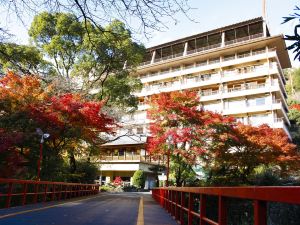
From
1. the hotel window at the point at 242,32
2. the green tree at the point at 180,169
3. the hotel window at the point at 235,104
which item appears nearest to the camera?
the green tree at the point at 180,169

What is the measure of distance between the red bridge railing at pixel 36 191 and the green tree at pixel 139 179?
20752 millimetres

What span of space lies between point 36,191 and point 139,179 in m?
34.5

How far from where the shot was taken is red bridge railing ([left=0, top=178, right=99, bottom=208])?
15.3m

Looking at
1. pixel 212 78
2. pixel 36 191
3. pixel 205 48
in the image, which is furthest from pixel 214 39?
pixel 36 191

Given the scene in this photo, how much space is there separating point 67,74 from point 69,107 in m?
12.4

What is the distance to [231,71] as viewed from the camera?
53.7 metres

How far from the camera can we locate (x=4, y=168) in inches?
760

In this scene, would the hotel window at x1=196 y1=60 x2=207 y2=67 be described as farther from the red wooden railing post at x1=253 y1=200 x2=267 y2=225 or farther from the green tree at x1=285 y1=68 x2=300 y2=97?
the red wooden railing post at x1=253 y1=200 x2=267 y2=225

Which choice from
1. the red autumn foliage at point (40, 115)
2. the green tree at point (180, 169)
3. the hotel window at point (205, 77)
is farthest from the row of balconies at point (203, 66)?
the red autumn foliage at point (40, 115)

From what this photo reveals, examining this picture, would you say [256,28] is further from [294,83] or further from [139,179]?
[139,179]

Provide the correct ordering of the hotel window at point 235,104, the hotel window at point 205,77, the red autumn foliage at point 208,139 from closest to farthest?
the red autumn foliage at point 208,139 < the hotel window at point 235,104 < the hotel window at point 205,77

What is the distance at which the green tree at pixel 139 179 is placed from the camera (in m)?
50.4

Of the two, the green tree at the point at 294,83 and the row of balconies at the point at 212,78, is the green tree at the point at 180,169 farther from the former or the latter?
the green tree at the point at 294,83

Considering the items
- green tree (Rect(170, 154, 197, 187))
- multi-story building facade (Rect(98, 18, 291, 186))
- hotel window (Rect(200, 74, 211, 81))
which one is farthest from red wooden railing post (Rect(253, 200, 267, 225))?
hotel window (Rect(200, 74, 211, 81))
